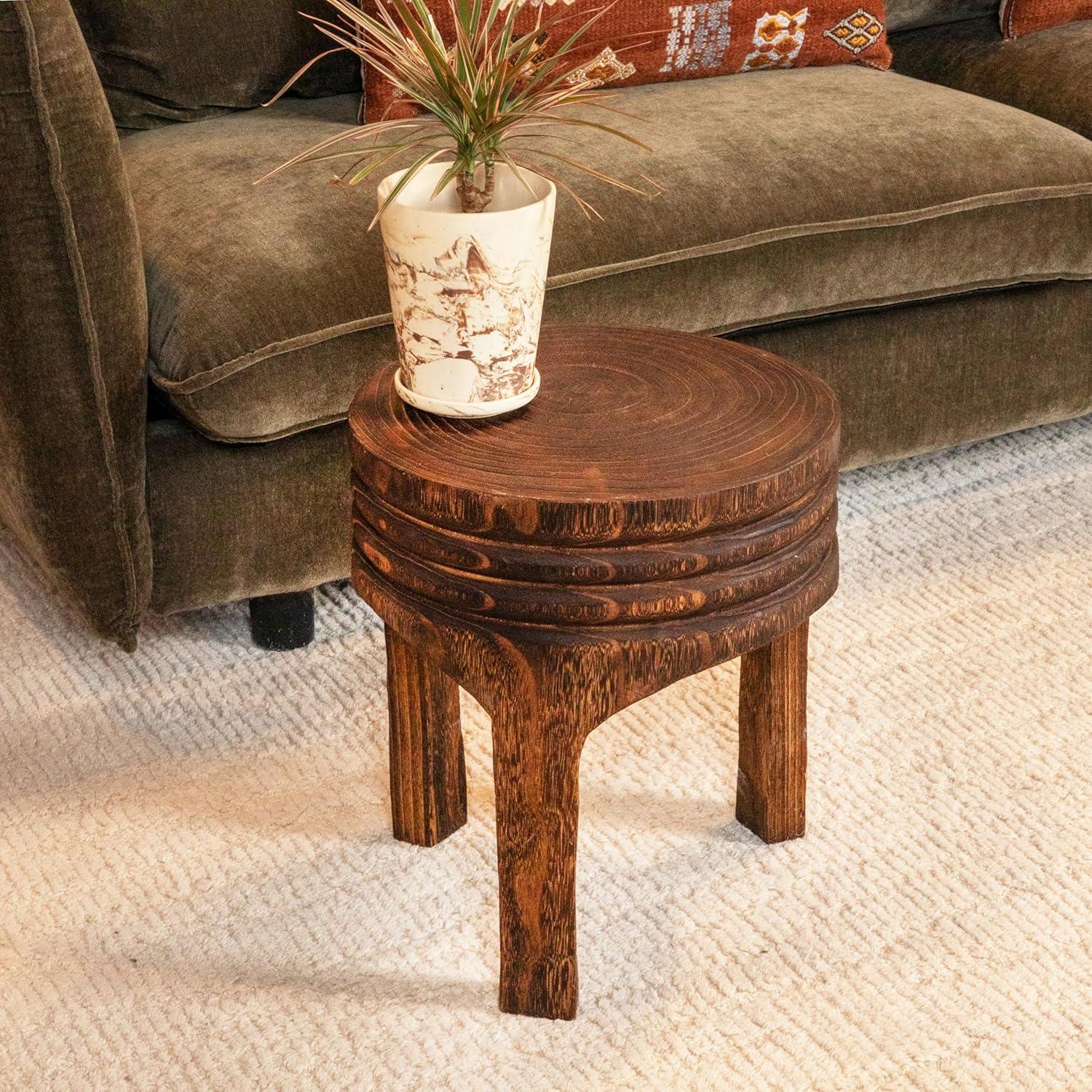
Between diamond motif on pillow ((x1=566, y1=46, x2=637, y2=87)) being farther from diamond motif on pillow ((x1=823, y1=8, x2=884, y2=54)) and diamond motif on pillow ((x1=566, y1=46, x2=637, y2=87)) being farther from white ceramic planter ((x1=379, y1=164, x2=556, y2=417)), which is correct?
white ceramic planter ((x1=379, y1=164, x2=556, y2=417))

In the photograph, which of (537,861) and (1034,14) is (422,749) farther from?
(1034,14)

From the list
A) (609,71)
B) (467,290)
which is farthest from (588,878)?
(609,71)

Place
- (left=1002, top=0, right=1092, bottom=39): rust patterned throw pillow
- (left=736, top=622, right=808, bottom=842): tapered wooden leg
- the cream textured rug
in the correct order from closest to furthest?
the cream textured rug
(left=736, top=622, right=808, bottom=842): tapered wooden leg
(left=1002, top=0, right=1092, bottom=39): rust patterned throw pillow

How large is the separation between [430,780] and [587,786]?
0.56 ft

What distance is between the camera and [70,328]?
1.16 metres

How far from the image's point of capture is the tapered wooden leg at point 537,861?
917mm

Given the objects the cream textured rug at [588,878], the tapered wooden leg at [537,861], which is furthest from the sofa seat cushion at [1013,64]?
the tapered wooden leg at [537,861]

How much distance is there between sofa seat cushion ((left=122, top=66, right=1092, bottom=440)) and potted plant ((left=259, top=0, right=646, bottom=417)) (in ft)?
1.00

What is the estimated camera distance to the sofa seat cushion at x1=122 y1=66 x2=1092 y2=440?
1249 mm

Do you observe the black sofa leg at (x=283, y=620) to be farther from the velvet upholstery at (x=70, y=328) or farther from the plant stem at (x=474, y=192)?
the plant stem at (x=474, y=192)

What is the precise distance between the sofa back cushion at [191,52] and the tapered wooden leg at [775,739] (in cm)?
100

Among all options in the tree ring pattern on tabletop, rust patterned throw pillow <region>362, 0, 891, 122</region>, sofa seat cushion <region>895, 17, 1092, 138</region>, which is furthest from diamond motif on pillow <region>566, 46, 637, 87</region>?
the tree ring pattern on tabletop

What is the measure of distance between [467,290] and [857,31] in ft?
3.76

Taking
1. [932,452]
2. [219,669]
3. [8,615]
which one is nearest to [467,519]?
[219,669]
